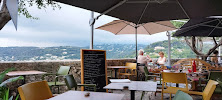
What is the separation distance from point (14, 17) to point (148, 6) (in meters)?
2.87

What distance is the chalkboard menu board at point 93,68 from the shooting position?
3.93 m

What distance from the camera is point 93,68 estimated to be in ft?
13.5

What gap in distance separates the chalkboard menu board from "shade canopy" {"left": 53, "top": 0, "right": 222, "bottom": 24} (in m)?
1.04

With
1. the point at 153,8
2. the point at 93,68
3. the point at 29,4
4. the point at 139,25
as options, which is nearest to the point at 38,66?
the point at 29,4

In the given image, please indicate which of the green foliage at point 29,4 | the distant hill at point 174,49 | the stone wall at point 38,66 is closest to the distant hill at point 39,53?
the stone wall at point 38,66

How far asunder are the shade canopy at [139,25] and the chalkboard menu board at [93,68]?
6.94 feet

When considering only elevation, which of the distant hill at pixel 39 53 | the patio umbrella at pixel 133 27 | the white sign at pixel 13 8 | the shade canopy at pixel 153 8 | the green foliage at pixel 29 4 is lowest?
the distant hill at pixel 39 53

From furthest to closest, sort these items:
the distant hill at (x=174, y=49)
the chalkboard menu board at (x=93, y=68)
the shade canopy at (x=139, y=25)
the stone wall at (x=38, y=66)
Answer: the distant hill at (x=174, y=49) < the shade canopy at (x=139, y=25) < the stone wall at (x=38, y=66) < the chalkboard menu board at (x=93, y=68)

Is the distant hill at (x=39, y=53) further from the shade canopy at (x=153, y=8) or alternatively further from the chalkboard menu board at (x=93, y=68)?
the shade canopy at (x=153, y=8)

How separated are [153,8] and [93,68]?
5.80ft

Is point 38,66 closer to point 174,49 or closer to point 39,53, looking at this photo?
point 39,53

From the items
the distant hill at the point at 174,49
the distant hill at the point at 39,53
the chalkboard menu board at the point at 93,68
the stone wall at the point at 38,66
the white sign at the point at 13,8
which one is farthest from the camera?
the distant hill at the point at 174,49

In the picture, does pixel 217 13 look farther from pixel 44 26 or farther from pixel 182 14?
pixel 44 26

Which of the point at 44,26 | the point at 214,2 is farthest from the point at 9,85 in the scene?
the point at 214,2
